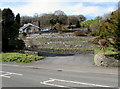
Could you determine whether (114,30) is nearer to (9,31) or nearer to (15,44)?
(15,44)

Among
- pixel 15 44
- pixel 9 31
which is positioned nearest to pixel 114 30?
pixel 15 44

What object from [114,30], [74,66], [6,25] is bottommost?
[74,66]

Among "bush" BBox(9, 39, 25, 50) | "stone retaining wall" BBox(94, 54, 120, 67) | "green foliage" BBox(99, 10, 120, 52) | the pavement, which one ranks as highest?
"green foliage" BBox(99, 10, 120, 52)

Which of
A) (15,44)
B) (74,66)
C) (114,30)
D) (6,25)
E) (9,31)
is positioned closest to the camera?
(114,30)

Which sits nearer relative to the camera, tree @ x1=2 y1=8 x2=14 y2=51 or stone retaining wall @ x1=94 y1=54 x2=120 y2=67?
stone retaining wall @ x1=94 y1=54 x2=120 y2=67

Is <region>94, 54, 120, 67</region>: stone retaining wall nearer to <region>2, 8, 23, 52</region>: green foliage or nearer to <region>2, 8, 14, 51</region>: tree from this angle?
<region>2, 8, 23, 52</region>: green foliage

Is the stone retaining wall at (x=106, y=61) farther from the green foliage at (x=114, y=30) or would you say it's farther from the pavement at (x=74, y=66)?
the green foliage at (x=114, y=30)

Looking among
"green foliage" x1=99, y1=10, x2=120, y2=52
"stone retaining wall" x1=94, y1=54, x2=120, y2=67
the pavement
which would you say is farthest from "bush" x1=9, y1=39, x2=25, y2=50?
"green foliage" x1=99, y1=10, x2=120, y2=52

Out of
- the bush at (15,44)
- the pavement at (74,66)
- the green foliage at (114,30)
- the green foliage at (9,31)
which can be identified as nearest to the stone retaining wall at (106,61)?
the pavement at (74,66)

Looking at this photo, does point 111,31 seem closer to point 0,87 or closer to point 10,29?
point 0,87

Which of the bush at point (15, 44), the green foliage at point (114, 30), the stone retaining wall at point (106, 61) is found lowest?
the stone retaining wall at point (106, 61)

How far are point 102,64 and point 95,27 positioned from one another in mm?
32386

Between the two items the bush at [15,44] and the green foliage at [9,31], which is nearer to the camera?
the green foliage at [9,31]

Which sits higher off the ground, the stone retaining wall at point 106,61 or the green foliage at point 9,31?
the green foliage at point 9,31
